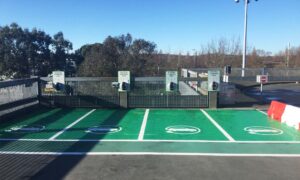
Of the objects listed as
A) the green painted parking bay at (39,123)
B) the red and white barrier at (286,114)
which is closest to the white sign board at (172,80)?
the green painted parking bay at (39,123)

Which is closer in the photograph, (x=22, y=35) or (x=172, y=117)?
(x=172, y=117)

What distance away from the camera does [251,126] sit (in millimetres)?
10812

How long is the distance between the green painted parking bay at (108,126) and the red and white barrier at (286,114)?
5363mm

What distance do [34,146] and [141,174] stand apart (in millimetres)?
3654

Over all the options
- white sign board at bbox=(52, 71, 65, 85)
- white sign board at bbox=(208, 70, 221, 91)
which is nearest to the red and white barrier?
white sign board at bbox=(208, 70, 221, 91)

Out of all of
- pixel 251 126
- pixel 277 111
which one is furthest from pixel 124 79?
pixel 277 111

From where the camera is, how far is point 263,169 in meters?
6.30

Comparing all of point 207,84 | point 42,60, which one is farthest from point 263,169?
point 42,60

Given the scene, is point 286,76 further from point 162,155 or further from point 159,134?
point 162,155

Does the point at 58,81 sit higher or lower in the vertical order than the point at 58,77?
lower

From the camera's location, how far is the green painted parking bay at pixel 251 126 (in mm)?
9195

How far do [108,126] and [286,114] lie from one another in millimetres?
6564

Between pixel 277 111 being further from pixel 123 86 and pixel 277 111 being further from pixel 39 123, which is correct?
pixel 39 123

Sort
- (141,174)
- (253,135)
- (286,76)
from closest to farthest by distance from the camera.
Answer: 1. (141,174)
2. (253,135)
3. (286,76)
